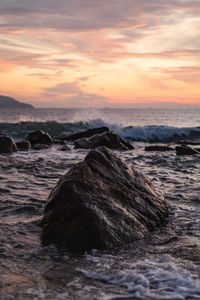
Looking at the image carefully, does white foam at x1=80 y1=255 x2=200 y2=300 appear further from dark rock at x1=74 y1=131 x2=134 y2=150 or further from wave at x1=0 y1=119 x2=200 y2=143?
wave at x1=0 y1=119 x2=200 y2=143

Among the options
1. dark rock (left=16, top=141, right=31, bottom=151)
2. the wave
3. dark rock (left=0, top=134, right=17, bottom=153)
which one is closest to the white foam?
dark rock (left=0, top=134, right=17, bottom=153)

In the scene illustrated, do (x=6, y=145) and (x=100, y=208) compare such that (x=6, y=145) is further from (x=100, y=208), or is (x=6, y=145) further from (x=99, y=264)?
(x=99, y=264)

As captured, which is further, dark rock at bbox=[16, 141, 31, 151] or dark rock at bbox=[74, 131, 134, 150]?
dark rock at bbox=[74, 131, 134, 150]

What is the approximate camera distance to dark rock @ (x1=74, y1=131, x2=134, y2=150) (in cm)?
1569

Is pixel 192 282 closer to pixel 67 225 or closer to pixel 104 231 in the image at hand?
pixel 104 231

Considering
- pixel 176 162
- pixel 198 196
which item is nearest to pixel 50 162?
pixel 176 162

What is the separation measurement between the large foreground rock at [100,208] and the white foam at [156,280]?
555 millimetres

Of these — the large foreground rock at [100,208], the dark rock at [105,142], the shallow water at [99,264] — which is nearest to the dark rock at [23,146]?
the dark rock at [105,142]

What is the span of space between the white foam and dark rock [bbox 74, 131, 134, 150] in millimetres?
12379

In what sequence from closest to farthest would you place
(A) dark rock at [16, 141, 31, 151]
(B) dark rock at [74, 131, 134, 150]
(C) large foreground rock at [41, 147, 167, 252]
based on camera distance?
(C) large foreground rock at [41, 147, 167, 252]
(A) dark rock at [16, 141, 31, 151]
(B) dark rock at [74, 131, 134, 150]

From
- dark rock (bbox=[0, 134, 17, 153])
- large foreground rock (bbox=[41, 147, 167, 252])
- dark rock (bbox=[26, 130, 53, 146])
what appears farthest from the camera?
dark rock (bbox=[26, 130, 53, 146])

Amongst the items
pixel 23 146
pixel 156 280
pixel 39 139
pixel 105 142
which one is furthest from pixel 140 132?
pixel 156 280

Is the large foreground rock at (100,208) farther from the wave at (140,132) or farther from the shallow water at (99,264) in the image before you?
the wave at (140,132)

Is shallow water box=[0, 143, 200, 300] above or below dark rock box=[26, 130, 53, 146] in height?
below
